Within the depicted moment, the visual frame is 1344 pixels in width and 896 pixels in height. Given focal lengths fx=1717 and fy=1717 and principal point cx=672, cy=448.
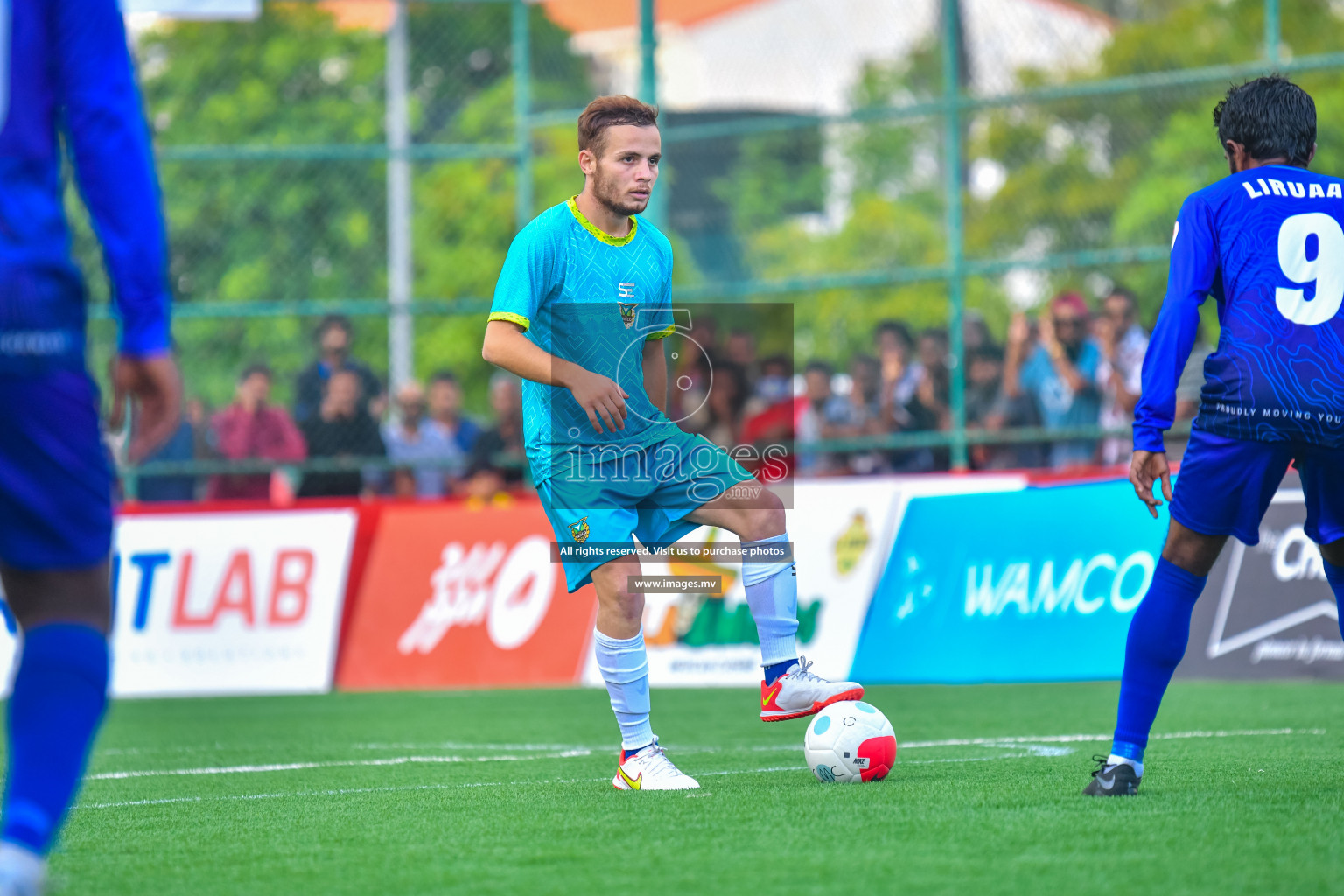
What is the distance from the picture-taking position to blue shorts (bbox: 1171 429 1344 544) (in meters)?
4.85

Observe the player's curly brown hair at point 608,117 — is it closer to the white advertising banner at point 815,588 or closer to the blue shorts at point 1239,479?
the blue shorts at point 1239,479

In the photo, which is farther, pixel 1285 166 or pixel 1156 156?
pixel 1156 156

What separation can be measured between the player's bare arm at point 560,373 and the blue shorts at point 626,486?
0.70ft

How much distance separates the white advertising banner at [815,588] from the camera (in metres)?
10.9

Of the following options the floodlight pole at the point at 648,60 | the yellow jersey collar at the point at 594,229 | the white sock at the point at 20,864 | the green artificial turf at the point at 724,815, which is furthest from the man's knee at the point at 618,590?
the floodlight pole at the point at 648,60

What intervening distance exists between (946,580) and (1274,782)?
524 centimetres

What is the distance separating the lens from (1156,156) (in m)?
20.8

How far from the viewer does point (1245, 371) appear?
4844 millimetres

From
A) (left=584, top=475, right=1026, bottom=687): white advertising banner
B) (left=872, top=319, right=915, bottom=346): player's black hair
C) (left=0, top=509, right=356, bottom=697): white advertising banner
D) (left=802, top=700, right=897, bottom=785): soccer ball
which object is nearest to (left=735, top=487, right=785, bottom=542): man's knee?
(left=802, top=700, right=897, bottom=785): soccer ball

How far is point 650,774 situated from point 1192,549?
1.89 meters

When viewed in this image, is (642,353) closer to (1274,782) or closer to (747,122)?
(1274,782)

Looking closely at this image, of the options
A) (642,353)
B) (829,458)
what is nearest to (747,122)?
(829,458)

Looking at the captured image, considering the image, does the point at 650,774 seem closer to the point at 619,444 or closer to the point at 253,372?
the point at 619,444

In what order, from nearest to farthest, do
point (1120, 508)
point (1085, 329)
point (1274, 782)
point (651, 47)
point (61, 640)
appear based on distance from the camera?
point (61, 640) < point (1274, 782) < point (1120, 508) < point (1085, 329) < point (651, 47)
